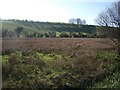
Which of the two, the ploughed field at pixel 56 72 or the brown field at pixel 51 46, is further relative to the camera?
the brown field at pixel 51 46

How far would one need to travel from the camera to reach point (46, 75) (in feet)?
58.1

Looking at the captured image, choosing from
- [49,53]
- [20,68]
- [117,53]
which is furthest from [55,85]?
[117,53]

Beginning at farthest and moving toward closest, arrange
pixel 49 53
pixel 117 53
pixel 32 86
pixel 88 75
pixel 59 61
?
pixel 117 53, pixel 49 53, pixel 59 61, pixel 88 75, pixel 32 86

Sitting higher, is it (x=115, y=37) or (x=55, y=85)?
(x=115, y=37)

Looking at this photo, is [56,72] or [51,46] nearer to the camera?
[56,72]

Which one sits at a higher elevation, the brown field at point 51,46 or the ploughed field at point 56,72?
the brown field at point 51,46

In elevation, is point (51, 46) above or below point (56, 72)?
above

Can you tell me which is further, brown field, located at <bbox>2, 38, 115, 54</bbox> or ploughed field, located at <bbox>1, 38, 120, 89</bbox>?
brown field, located at <bbox>2, 38, 115, 54</bbox>

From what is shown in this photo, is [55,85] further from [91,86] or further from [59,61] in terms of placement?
[59,61]

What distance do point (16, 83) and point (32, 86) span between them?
1.00 meters

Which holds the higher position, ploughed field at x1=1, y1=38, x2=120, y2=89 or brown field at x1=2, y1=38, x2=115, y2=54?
brown field at x1=2, y1=38, x2=115, y2=54

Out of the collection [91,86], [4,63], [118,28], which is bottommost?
Result: [91,86]

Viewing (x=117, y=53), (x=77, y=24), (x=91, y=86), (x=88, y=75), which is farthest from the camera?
(x=77, y=24)

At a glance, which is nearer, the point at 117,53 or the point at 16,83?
the point at 16,83
